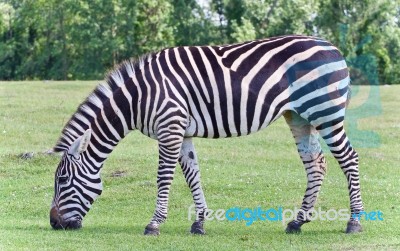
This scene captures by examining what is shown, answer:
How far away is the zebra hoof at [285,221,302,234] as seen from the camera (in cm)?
1089

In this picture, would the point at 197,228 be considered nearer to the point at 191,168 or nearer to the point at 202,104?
the point at 191,168

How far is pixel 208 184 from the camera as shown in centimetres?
1477

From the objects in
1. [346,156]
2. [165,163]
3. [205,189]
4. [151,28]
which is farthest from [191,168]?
[151,28]

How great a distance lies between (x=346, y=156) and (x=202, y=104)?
2007 mm

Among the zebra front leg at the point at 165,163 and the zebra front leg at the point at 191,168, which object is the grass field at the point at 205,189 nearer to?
the zebra front leg at the point at 165,163

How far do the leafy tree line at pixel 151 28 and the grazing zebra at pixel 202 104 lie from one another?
42743mm

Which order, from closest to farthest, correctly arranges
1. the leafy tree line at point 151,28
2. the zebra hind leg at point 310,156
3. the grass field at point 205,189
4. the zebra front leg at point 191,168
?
1. the grass field at point 205,189
2. the zebra front leg at point 191,168
3. the zebra hind leg at point 310,156
4. the leafy tree line at point 151,28

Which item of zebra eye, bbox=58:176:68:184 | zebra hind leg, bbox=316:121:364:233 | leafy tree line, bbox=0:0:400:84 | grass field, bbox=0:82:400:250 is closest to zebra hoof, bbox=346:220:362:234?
zebra hind leg, bbox=316:121:364:233

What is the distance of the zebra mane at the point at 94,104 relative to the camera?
1068cm

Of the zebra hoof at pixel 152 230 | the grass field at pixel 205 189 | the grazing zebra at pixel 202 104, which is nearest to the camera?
the grass field at pixel 205 189

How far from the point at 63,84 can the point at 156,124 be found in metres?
21.4

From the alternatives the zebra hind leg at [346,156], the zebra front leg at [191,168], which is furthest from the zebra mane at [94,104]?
the zebra hind leg at [346,156]

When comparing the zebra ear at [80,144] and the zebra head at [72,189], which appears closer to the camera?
the zebra ear at [80,144]

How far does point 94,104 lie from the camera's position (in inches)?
422
